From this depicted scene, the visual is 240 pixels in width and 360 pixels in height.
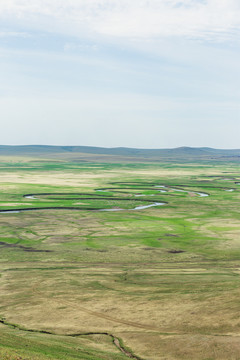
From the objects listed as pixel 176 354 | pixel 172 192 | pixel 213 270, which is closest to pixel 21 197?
pixel 172 192

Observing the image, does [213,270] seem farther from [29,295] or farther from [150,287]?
[29,295]

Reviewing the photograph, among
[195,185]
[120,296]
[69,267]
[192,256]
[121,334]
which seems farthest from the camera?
[195,185]

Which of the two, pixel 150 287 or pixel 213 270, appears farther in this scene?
pixel 213 270

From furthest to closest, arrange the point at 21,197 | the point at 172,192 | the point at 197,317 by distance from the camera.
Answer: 1. the point at 172,192
2. the point at 21,197
3. the point at 197,317

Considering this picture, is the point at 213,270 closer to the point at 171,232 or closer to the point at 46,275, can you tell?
the point at 46,275

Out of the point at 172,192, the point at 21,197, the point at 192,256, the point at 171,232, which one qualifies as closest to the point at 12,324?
the point at 192,256

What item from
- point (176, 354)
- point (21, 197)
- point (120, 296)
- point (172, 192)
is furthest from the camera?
point (172, 192)
